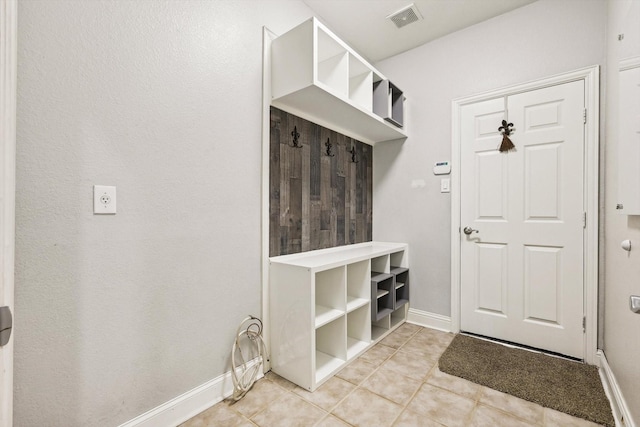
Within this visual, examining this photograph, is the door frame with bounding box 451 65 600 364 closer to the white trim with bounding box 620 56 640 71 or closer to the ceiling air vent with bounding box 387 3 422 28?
the white trim with bounding box 620 56 640 71

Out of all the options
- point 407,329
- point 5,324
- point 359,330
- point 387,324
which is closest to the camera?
point 5,324

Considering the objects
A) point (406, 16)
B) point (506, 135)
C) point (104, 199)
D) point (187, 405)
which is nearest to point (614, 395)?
point (506, 135)

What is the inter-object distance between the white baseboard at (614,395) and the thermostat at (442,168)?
1679mm

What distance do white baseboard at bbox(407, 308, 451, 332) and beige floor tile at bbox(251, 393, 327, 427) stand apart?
1.55 metres

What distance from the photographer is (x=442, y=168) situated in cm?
264

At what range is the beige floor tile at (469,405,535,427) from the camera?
143 centimetres

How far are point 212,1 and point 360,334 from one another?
97.0 inches

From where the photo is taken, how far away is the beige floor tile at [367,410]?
1.46 meters

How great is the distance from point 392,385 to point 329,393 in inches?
15.7

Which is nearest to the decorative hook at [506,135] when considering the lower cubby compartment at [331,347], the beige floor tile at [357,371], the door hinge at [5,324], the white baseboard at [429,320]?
the white baseboard at [429,320]

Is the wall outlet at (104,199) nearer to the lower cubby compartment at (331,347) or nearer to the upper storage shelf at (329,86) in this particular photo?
the upper storage shelf at (329,86)

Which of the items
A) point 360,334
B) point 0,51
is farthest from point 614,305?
point 0,51

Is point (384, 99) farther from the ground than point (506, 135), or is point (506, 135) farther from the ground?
point (384, 99)

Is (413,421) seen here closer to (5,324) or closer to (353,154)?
(5,324)
